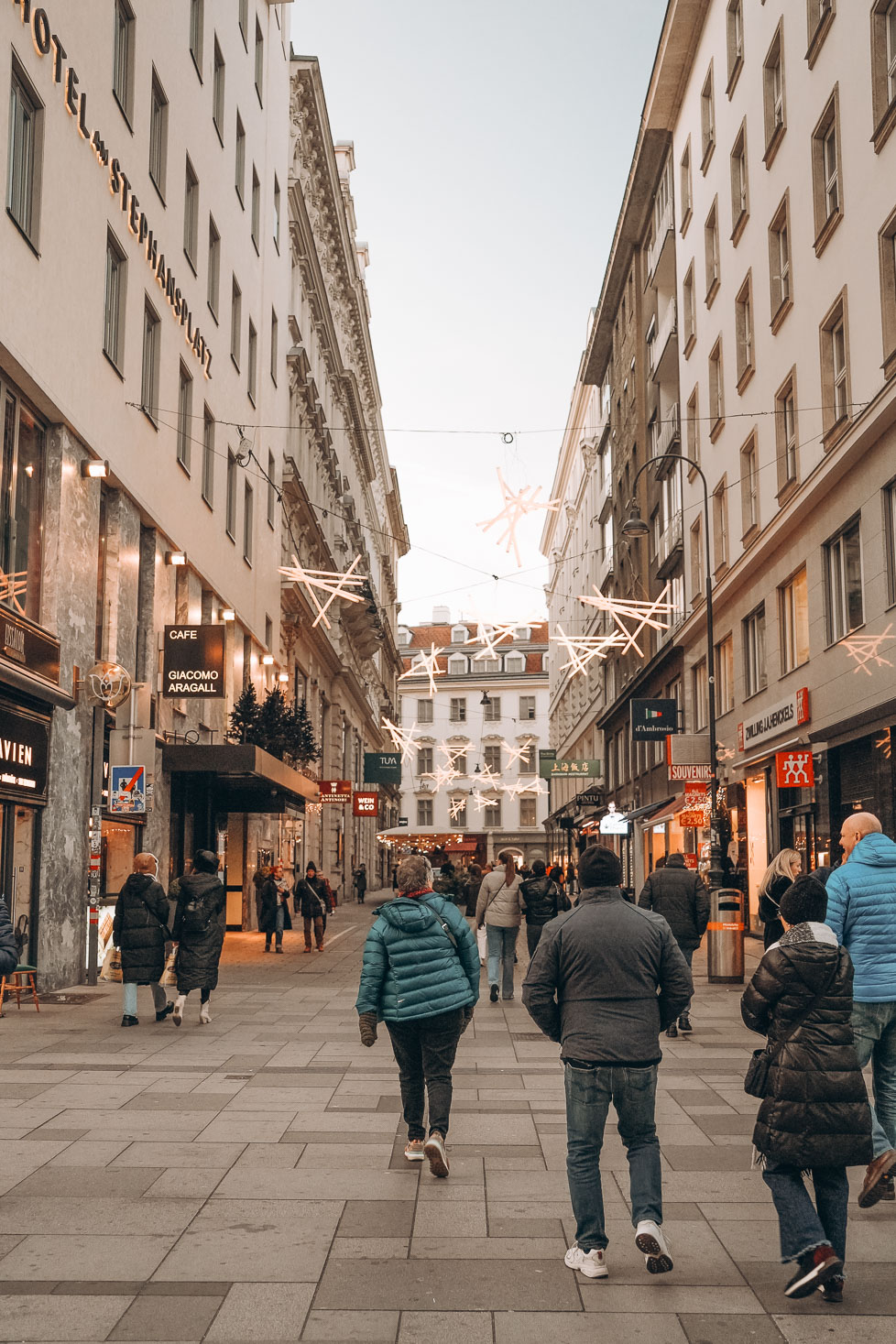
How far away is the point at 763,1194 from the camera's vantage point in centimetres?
709

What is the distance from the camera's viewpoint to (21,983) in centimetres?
1573

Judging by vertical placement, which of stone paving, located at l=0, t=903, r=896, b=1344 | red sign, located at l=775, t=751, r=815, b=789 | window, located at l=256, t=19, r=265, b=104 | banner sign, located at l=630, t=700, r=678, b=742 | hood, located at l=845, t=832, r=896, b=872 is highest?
window, located at l=256, t=19, r=265, b=104

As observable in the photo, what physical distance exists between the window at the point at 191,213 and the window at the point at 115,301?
4.99 m

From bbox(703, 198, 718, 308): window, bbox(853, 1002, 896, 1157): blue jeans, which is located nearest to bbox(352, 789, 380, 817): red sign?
bbox(703, 198, 718, 308): window

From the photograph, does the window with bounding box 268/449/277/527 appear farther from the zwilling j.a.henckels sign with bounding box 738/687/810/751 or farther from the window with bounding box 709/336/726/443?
the zwilling j.a.henckels sign with bounding box 738/687/810/751

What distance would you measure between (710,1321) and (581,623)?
61717 mm

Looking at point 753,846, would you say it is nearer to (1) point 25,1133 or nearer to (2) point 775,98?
(2) point 775,98

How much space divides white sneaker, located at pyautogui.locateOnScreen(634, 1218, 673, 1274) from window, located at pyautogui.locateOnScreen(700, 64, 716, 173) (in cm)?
3074

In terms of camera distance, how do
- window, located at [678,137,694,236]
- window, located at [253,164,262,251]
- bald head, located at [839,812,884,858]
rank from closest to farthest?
bald head, located at [839,812,884,858] → window, located at [253,164,262,251] → window, located at [678,137,694,236]

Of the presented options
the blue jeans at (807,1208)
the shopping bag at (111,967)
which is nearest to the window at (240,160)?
the shopping bag at (111,967)

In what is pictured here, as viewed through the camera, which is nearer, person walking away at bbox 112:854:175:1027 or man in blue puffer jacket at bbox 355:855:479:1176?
man in blue puffer jacket at bbox 355:855:479:1176

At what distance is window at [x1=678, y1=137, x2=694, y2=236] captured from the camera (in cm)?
3592

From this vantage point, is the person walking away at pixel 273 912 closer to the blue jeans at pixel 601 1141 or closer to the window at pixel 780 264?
the window at pixel 780 264

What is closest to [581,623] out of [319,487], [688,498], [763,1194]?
[319,487]
